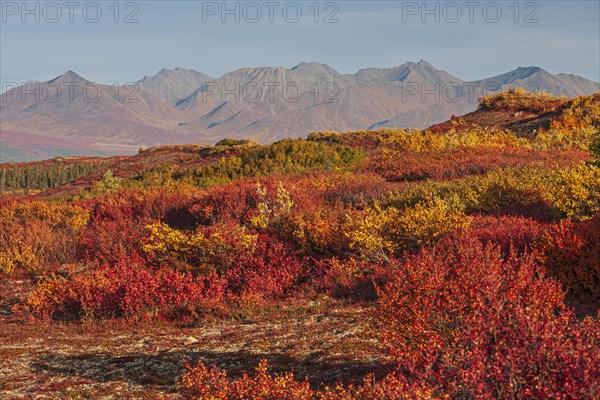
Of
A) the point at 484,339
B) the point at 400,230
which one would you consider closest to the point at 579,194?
the point at 400,230

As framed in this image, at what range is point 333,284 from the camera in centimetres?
1419

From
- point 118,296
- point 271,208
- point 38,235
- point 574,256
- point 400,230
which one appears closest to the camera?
point 574,256

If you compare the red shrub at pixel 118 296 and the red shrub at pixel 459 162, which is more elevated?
the red shrub at pixel 459 162

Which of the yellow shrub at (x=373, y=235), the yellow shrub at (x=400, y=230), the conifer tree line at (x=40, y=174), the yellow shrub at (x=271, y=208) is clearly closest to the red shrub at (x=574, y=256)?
the yellow shrub at (x=400, y=230)

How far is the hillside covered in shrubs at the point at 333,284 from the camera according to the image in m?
6.07

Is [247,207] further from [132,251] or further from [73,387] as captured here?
[73,387]

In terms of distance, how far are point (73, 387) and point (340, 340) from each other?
478 cm

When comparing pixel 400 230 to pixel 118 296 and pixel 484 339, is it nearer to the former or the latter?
pixel 118 296

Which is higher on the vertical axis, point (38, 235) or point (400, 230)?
point (400, 230)

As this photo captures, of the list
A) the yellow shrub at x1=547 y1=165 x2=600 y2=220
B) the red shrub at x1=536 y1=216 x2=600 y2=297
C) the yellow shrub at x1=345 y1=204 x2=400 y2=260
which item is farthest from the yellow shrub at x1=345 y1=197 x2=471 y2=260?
the yellow shrub at x1=547 y1=165 x2=600 y2=220

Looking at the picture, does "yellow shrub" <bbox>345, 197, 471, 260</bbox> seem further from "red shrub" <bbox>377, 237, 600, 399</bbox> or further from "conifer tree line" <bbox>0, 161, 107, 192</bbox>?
"conifer tree line" <bbox>0, 161, 107, 192</bbox>

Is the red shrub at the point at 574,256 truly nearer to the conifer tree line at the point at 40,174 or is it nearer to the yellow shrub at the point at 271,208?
the yellow shrub at the point at 271,208

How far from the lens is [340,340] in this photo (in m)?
10.6

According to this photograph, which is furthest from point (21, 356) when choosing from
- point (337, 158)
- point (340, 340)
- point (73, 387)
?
point (337, 158)
